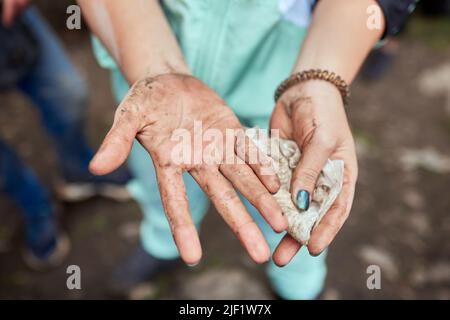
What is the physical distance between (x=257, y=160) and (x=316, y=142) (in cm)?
18

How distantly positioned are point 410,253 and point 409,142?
0.92 m

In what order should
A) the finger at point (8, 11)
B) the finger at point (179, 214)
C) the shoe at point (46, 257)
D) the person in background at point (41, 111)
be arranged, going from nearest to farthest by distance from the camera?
the finger at point (179, 214) → the finger at point (8, 11) → the person in background at point (41, 111) → the shoe at point (46, 257)

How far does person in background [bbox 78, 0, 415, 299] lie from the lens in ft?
4.05

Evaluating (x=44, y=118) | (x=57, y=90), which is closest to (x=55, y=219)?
(x=44, y=118)

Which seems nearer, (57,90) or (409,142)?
(57,90)

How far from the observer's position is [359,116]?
3307mm

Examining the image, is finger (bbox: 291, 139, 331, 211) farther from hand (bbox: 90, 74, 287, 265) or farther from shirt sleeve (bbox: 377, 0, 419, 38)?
shirt sleeve (bbox: 377, 0, 419, 38)

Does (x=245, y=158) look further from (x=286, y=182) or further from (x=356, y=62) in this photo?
(x=356, y=62)

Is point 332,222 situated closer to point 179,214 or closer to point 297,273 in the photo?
point 179,214

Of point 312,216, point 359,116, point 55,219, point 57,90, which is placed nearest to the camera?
point 312,216

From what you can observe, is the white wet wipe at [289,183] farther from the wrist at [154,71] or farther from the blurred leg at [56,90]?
the blurred leg at [56,90]

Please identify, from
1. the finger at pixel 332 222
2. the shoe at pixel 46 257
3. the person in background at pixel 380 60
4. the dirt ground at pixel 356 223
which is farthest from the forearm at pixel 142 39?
the person in background at pixel 380 60

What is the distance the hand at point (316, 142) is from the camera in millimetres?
1248

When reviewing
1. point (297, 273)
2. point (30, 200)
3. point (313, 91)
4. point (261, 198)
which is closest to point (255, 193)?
point (261, 198)
